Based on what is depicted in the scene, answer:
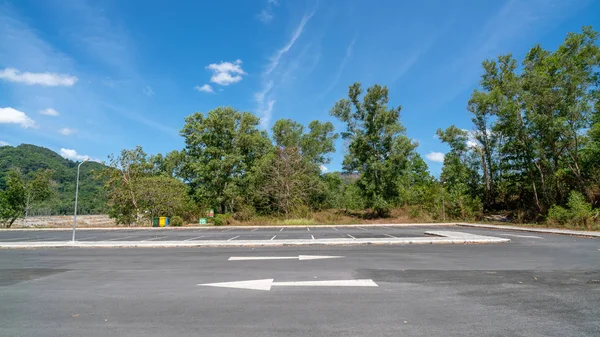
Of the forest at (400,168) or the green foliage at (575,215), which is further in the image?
the forest at (400,168)

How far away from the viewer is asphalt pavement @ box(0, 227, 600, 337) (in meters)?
4.04

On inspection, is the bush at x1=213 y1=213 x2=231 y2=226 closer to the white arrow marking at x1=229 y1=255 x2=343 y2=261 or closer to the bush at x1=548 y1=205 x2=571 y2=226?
the white arrow marking at x1=229 y1=255 x2=343 y2=261

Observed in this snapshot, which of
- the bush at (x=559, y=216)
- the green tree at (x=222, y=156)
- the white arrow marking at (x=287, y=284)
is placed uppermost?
the green tree at (x=222, y=156)

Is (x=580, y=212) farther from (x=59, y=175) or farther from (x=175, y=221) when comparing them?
(x=59, y=175)

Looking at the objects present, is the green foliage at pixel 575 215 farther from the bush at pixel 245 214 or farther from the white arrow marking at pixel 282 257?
the bush at pixel 245 214

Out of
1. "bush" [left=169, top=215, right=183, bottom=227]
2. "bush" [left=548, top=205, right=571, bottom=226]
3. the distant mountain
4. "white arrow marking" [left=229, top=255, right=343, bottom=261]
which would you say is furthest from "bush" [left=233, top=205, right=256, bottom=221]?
the distant mountain

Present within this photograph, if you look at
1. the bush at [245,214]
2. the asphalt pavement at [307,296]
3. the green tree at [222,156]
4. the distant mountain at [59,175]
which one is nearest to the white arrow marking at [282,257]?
the asphalt pavement at [307,296]

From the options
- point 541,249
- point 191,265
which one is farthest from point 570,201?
point 191,265

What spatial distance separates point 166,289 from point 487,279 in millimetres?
6769

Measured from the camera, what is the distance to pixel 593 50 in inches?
1177

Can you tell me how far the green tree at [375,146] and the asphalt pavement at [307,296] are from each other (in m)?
25.7

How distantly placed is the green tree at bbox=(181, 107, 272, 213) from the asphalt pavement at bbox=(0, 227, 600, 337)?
28649 millimetres

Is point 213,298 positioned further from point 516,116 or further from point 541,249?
point 516,116

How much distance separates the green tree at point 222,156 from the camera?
38.3 meters
